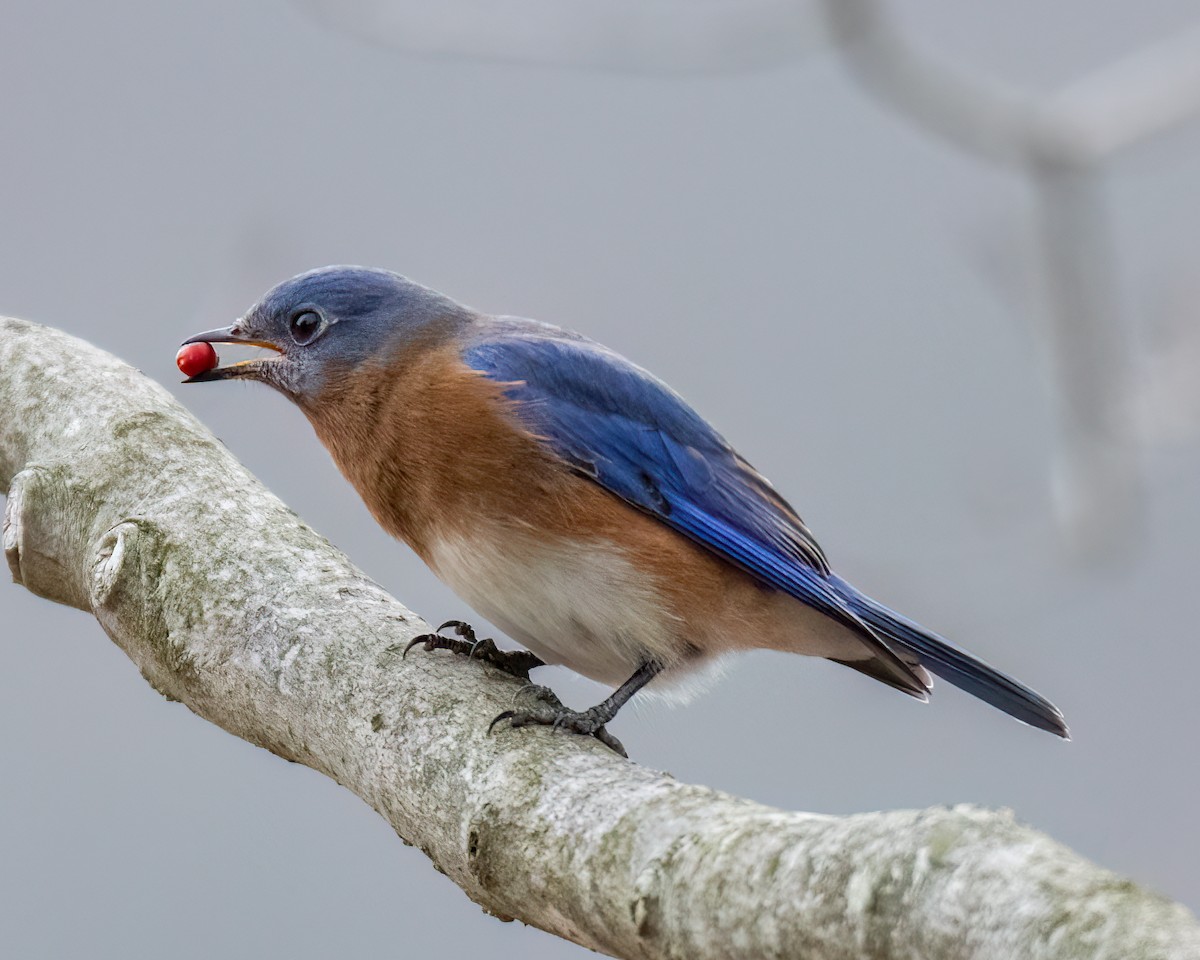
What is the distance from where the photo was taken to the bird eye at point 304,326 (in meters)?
4.04

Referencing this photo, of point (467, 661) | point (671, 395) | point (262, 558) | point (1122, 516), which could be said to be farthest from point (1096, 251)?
point (262, 558)

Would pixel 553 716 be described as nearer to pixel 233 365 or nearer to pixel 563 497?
pixel 563 497

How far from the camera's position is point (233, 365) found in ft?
13.4

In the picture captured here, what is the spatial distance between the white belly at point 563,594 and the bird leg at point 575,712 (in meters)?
0.10

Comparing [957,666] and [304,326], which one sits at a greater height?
[957,666]

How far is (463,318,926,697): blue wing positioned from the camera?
364cm

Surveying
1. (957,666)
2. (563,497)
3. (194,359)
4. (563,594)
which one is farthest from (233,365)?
(957,666)

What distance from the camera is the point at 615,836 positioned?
209 cm

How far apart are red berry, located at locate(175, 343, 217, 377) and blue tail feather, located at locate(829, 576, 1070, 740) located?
2.01 m

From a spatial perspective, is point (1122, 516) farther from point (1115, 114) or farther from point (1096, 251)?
point (1115, 114)

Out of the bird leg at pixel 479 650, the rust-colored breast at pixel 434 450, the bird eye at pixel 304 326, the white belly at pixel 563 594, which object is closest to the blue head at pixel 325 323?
the bird eye at pixel 304 326

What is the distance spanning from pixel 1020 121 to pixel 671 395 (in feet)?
4.21

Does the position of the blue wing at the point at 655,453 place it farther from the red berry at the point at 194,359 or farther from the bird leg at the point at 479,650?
the red berry at the point at 194,359

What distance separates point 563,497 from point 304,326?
1145 mm
